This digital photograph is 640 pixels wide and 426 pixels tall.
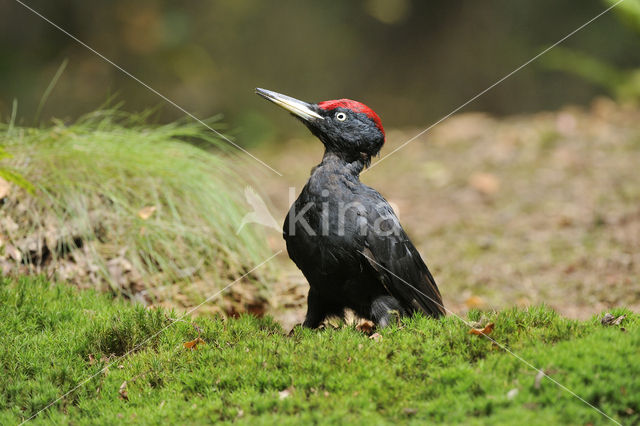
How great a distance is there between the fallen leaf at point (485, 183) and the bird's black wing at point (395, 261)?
13.1 feet

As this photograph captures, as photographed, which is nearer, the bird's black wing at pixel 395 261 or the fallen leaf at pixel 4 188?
the bird's black wing at pixel 395 261

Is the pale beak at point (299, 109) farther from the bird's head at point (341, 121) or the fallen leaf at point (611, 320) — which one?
the fallen leaf at point (611, 320)

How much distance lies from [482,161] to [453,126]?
1.70m

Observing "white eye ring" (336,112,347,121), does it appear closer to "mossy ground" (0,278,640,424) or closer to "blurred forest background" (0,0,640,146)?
"mossy ground" (0,278,640,424)

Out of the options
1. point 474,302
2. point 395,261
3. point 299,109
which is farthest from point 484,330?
point 474,302

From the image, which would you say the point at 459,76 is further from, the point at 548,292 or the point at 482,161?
the point at 548,292

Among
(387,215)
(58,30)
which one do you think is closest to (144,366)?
A: (387,215)

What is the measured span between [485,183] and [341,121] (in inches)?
168

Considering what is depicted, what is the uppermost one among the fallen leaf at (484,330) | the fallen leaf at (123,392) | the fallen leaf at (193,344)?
the fallen leaf at (484,330)

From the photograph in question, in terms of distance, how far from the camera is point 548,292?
17.8ft

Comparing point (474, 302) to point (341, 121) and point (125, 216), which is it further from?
point (125, 216)

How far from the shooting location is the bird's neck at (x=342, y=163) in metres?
3.60

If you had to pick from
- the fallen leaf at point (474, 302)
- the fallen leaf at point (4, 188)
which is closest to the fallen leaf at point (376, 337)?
the fallen leaf at point (474, 302)

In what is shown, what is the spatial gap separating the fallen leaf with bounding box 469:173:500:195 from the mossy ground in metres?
4.16
